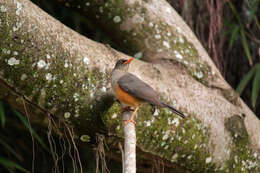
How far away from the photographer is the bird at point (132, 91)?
225 centimetres

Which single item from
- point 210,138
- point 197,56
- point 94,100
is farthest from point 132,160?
point 197,56

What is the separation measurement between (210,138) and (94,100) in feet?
3.05

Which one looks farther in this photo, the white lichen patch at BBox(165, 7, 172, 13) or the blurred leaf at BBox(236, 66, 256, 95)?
the blurred leaf at BBox(236, 66, 256, 95)

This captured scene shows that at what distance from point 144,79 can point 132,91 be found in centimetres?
25

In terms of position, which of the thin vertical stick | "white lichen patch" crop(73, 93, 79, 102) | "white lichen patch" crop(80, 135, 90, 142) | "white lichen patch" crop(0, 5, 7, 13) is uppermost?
"white lichen patch" crop(0, 5, 7, 13)

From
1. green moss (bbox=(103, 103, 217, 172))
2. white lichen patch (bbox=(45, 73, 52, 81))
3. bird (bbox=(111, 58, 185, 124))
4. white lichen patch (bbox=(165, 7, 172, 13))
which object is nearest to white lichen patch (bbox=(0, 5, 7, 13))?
white lichen patch (bbox=(45, 73, 52, 81))

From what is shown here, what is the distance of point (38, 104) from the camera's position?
2141 mm

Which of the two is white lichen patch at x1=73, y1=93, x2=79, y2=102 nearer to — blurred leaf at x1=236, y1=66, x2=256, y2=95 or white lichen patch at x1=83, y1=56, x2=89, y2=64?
white lichen patch at x1=83, y1=56, x2=89, y2=64

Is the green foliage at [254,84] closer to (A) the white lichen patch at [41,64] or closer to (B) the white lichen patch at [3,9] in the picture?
(A) the white lichen patch at [41,64]

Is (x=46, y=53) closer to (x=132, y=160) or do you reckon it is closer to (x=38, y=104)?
(x=38, y=104)

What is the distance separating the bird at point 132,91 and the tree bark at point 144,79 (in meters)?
0.08

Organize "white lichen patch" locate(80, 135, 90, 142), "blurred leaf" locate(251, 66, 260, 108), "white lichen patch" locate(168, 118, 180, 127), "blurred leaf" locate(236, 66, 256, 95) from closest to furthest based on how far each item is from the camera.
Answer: "white lichen patch" locate(80, 135, 90, 142)
"white lichen patch" locate(168, 118, 180, 127)
"blurred leaf" locate(251, 66, 260, 108)
"blurred leaf" locate(236, 66, 256, 95)

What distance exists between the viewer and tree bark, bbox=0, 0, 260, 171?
2.08 metres

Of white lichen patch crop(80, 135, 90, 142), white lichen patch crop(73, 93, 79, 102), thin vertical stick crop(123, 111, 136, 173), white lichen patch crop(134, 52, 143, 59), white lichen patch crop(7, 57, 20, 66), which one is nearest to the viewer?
thin vertical stick crop(123, 111, 136, 173)
